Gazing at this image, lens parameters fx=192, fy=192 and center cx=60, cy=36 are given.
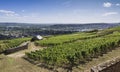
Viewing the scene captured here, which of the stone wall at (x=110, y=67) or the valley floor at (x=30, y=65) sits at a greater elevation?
the stone wall at (x=110, y=67)

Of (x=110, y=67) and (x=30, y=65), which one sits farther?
(x=30, y=65)

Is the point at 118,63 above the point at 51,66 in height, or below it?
above

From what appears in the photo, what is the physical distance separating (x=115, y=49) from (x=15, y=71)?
16.7 m

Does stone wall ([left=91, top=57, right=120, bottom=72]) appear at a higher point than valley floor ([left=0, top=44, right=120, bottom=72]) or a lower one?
higher

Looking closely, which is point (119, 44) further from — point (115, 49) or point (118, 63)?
point (118, 63)

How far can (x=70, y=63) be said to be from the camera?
90.7 feet

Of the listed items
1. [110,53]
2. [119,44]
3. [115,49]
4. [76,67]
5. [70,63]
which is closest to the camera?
[76,67]

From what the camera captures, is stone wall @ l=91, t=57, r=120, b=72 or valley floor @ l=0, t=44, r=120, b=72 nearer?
stone wall @ l=91, t=57, r=120, b=72

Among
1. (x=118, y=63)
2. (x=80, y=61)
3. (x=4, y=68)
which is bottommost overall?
(x=4, y=68)

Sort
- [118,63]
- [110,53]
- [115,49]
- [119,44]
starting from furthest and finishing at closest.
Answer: [119,44] → [115,49] → [110,53] → [118,63]

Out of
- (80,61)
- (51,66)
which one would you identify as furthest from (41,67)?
(80,61)

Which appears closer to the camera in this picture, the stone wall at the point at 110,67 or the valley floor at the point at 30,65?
the stone wall at the point at 110,67

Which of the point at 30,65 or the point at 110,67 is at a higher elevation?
the point at 110,67

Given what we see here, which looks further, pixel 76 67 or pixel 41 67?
pixel 41 67
